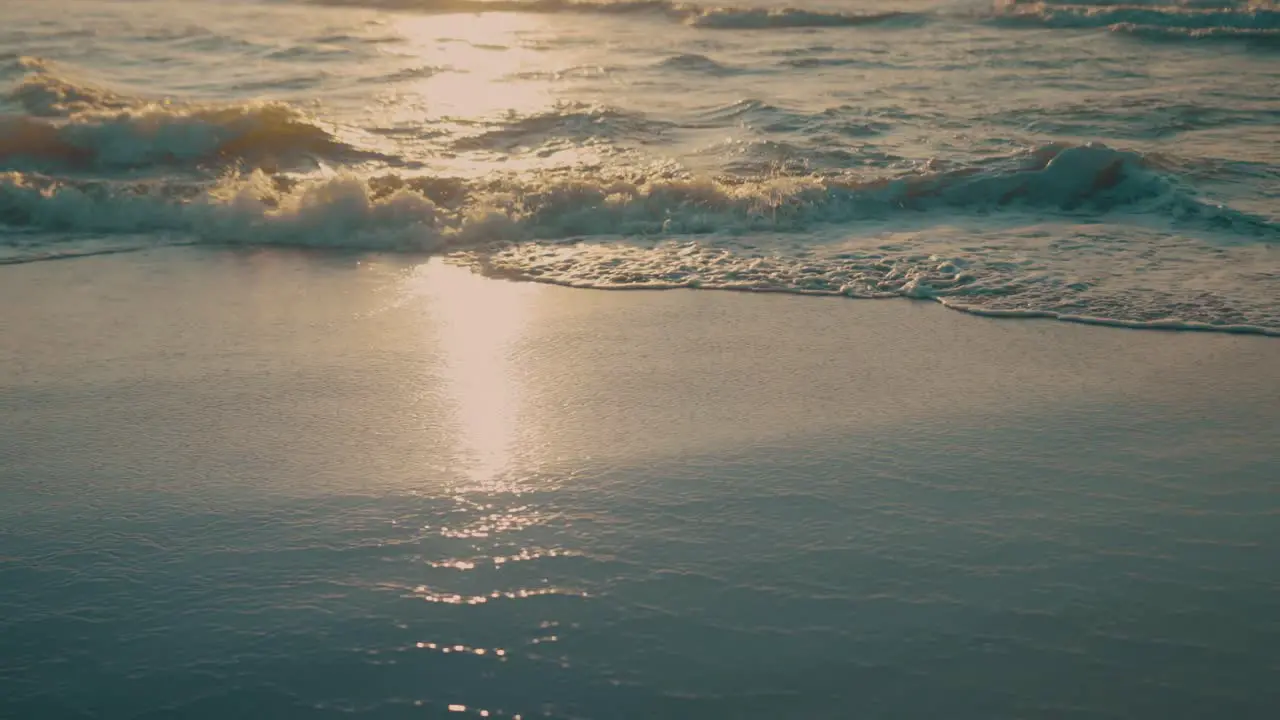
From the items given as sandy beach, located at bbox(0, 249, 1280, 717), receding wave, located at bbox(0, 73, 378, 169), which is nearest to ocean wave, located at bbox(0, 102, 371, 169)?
receding wave, located at bbox(0, 73, 378, 169)

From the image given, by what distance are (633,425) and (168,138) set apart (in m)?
7.08

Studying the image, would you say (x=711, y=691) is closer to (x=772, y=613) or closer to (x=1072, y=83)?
(x=772, y=613)

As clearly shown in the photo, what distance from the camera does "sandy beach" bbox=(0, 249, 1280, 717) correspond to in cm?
278

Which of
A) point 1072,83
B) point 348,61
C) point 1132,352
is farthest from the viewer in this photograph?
point 348,61

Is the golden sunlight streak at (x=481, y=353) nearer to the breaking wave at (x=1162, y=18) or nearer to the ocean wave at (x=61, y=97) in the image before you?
the ocean wave at (x=61, y=97)

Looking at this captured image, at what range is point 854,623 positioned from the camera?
2.96 m

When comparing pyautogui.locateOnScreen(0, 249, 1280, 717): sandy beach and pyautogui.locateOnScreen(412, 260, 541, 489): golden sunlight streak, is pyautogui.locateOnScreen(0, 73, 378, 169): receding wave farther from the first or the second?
pyautogui.locateOnScreen(0, 249, 1280, 717): sandy beach

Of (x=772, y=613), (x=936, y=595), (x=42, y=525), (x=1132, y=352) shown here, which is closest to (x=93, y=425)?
(x=42, y=525)

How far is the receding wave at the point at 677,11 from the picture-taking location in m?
17.9

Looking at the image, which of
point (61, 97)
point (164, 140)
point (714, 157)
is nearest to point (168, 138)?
point (164, 140)

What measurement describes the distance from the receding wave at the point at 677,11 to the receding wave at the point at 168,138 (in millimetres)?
9511

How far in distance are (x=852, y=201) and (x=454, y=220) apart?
2630 millimetres

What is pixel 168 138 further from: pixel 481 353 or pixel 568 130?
pixel 481 353

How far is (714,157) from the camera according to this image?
934cm
